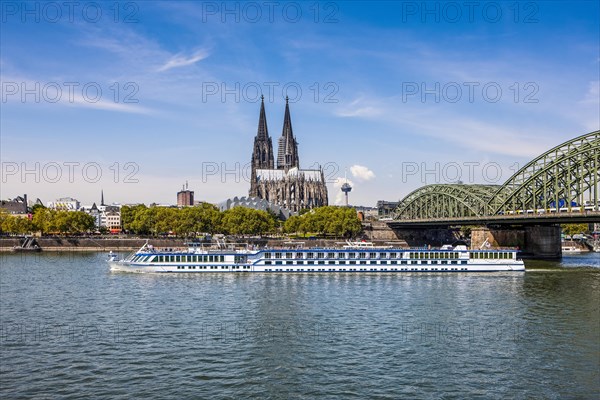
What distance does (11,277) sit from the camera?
216ft

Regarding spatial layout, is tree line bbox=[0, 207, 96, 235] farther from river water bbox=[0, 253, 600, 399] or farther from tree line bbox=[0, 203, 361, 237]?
river water bbox=[0, 253, 600, 399]

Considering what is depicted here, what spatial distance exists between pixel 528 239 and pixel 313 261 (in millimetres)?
45885

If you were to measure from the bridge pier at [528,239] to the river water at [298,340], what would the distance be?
40737 mm

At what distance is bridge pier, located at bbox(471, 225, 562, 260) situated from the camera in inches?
3925

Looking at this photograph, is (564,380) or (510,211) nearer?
(564,380)

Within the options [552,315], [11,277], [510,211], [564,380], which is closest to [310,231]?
[510,211]

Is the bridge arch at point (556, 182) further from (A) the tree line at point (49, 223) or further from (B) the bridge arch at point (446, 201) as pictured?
(A) the tree line at point (49, 223)

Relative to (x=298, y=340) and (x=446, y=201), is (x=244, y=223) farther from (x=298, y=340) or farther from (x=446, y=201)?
(x=298, y=340)

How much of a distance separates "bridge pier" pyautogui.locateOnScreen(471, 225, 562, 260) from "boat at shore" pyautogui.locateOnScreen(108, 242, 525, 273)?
2767cm

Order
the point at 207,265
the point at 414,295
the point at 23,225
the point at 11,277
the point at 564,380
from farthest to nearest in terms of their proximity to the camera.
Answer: the point at 23,225
the point at 207,265
the point at 11,277
the point at 414,295
the point at 564,380

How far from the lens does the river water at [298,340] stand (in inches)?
1086

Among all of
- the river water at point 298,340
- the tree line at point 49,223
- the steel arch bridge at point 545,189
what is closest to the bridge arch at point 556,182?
the steel arch bridge at point 545,189

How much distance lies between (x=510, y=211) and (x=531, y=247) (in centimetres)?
776

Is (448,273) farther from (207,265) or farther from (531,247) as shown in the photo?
(531,247)
